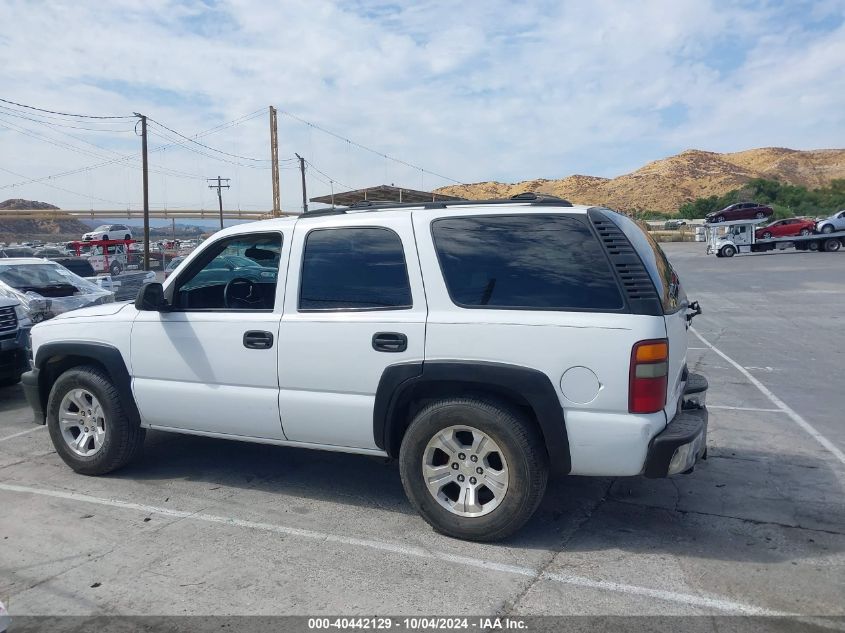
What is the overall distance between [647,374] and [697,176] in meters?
111

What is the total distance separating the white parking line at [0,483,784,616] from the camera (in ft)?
11.5

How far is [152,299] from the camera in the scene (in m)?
5.04

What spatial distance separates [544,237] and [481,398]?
3.30 feet

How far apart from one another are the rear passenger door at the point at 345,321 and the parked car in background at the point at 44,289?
688 cm

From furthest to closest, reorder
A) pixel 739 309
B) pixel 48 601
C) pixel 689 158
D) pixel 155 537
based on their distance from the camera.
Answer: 1. pixel 689 158
2. pixel 739 309
3. pixel 155 537
4. pixel 48 601

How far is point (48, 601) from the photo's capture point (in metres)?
3.65

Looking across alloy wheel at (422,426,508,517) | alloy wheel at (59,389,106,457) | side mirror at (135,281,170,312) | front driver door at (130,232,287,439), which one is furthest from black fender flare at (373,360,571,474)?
alloy wheel at (59,389,106,457)

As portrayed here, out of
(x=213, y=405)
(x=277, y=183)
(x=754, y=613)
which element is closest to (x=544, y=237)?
(x=754, y=613)

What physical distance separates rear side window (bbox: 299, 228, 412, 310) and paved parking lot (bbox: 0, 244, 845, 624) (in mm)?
1411

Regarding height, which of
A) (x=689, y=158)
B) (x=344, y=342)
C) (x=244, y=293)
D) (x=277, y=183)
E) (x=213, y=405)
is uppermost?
(x=689, y=158)

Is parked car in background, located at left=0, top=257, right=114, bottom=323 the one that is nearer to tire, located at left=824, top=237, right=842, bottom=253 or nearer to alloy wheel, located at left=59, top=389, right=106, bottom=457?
alloy wheel, located at left=59, top=389, right=106, bottom=457

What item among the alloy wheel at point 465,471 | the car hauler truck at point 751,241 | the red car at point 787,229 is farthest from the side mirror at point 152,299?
the red car at point 787,229

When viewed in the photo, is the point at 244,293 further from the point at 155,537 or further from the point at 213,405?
the point at 155,537

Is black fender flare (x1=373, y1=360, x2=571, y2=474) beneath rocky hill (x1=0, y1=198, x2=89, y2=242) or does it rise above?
beneath
